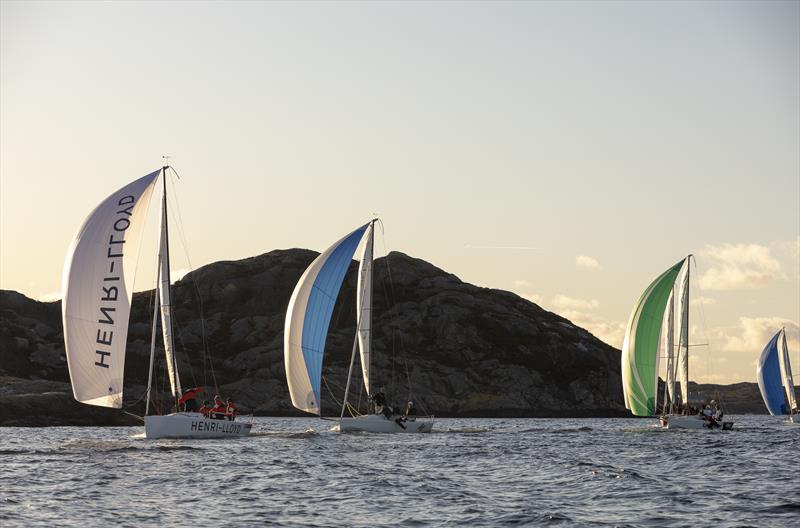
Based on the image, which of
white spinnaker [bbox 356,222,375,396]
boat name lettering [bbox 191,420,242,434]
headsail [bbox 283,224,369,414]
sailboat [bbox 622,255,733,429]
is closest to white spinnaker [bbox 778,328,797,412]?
sailboat [bbox 622,255,733,429]

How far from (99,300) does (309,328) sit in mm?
19591

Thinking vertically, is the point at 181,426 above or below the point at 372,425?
below

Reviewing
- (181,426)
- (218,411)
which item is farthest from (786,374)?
(181,426)

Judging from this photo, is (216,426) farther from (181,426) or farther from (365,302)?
(365,302)

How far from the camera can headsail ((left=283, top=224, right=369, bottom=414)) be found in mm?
73188

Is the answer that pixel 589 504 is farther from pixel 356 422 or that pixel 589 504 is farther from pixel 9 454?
pixel 356 422

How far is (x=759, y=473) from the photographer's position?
46.4 metres

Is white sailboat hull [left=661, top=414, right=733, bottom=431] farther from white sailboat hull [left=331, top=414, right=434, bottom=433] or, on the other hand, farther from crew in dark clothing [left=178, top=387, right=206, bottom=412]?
crew in dark clothing [left=178, top=387, right=206, bottom=412]

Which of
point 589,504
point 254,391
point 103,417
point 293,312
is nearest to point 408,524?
point 589,504

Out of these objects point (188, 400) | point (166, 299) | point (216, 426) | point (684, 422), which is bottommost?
point (216, 426)

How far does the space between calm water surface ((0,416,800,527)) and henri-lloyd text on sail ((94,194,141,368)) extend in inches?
190

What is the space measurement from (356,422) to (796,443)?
87.8ft

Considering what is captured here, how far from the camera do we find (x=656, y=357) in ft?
282

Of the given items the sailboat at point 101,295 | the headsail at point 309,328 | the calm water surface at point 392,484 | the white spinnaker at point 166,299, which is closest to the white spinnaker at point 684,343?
the calm water surface at point 392,484
